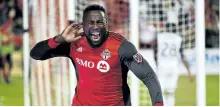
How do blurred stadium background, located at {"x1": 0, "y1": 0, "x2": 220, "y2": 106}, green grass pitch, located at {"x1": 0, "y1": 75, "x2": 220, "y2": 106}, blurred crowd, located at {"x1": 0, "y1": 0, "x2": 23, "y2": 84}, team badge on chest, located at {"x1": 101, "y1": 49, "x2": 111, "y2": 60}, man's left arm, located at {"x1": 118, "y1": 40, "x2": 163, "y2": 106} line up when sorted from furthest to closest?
1. blurred crowd, located at {"x1": 0, "y1": 0, "x2": 23, "y2": 84}
2. green grass pitch, located at {"x1": 0, "y1": 75, "x2": 220, "y2": 106}
3. blurred stadium background, located at {"x1": 0, "y1": 0, "x2": 220, "y2": 106}
4. team badge on chest, located at {"x1": 101, "y1": 49, "x2": 111, "y2": 60}
5. man's left arm, located at {"x1": 118, "y1": 40, "x2": 163, "y2": 106}

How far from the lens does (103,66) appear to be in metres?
5.12

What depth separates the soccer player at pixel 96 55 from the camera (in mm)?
5000

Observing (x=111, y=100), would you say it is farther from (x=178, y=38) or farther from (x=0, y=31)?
(x=0, y=31)

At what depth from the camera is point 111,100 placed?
5.18 m

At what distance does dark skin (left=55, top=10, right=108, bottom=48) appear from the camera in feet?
16.3

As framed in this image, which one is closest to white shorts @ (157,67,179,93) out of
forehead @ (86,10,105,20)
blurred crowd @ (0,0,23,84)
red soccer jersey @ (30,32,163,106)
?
red soccer jersey @ (30,32,163,106)

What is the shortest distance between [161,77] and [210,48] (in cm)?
739

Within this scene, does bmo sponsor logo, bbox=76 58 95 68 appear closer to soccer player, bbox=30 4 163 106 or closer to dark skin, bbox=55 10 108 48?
soccer player, bbox=30 4 163 106

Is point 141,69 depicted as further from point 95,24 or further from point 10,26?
point 10,26

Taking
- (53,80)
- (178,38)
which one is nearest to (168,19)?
(178,38)

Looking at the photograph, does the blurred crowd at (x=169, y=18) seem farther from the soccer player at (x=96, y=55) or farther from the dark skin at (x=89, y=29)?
the dark skin at (x=89, y=29)

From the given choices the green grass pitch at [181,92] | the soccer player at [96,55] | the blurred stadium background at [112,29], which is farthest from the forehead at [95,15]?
the green grass pitch at [181,92]

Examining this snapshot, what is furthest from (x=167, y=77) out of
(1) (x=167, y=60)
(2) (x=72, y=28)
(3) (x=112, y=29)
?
(2) (x=72, y=28)

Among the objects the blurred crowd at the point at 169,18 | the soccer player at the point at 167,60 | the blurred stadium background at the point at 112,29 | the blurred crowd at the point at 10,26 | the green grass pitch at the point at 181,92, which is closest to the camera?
the blurred stadium background at the point at 112,29
